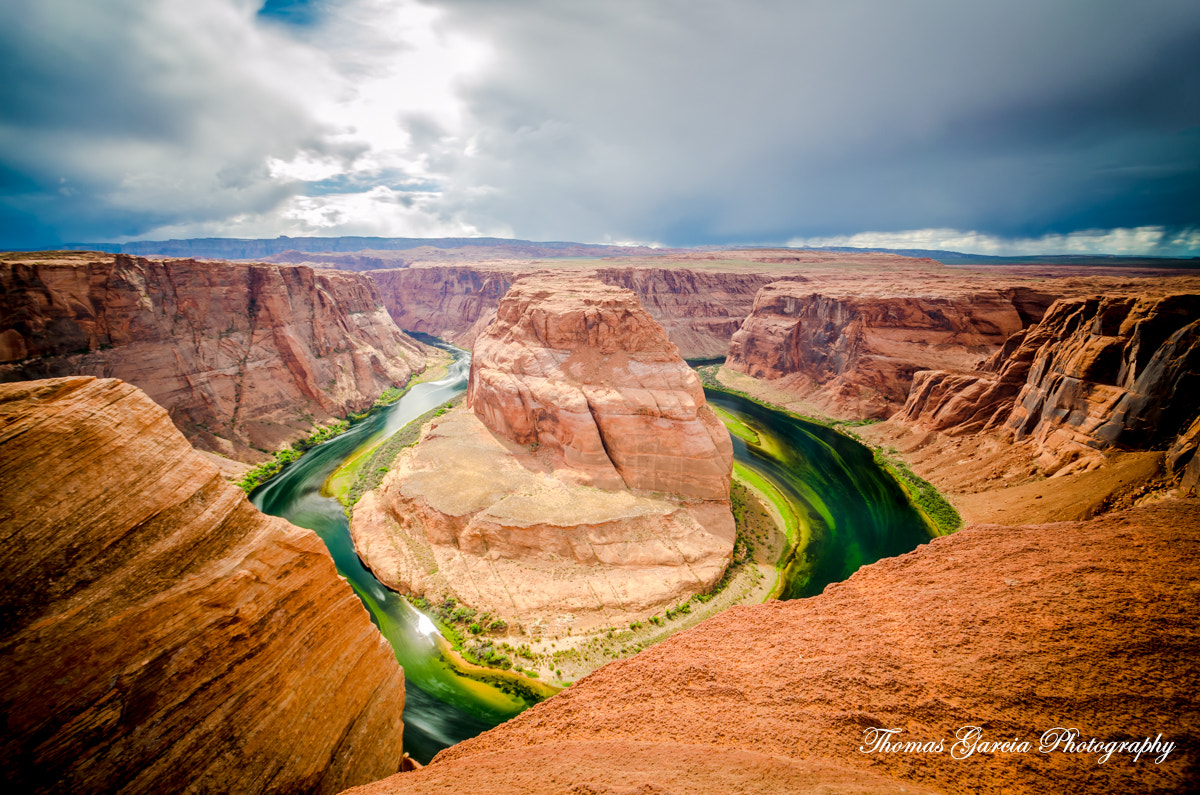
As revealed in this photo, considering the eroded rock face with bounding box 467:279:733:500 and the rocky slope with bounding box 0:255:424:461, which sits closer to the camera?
the eroded rock face with bounding box 467:279:733:500

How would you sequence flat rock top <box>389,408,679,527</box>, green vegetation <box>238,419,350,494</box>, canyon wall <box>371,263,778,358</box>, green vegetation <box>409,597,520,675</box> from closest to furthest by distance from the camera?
green vegetation <box>409,597,520,675</box>
flat rock top <box>389,408,679,527</box>
green vegetation <box>238,419,350,494</box>
canyon wall <box>371,263,778,358</box>

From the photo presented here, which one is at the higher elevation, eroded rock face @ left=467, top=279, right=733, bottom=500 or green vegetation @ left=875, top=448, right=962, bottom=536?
eroded rock face @ left=467, top=279, right=733, bottom=500

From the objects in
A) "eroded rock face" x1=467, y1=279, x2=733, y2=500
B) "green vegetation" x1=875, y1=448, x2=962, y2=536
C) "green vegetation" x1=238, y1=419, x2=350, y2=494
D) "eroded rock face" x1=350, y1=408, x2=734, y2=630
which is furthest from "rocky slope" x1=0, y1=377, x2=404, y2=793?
"green vegetation" x1=875, y1=448, x2=962, y2=536

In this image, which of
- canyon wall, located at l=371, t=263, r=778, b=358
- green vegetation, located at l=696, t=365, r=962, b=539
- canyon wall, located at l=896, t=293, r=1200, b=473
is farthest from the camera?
canyon wall, located at l=371, t=263, r=778, b=358

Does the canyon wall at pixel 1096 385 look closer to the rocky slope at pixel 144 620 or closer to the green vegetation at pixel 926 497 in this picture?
the green vegetation at pixel 926 497

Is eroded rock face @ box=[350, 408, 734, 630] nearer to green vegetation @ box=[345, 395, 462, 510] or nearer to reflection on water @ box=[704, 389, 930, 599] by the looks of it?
green vegetation @ box=[345, 395, 462, 510]

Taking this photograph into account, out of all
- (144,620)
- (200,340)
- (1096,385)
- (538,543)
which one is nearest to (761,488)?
(538,543)

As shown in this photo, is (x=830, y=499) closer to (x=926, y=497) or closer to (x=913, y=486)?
(x=926, y=497)
